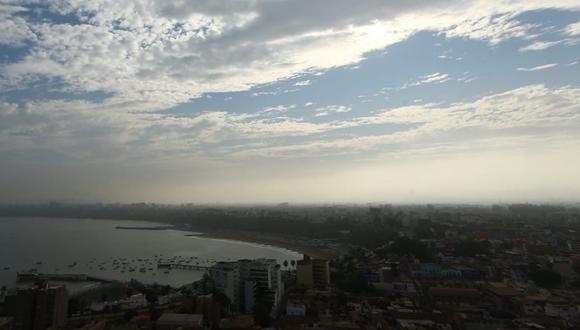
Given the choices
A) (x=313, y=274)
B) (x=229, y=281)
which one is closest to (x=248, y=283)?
(x=229, y=281)

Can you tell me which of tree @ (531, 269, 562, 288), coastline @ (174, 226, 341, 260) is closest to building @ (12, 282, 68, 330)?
tree @ (531, 269, 562, 288)

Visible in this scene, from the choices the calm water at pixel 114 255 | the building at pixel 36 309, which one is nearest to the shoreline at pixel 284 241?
the calm water at pixel 114 255

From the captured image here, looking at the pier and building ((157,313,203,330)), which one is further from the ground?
building ((157,313,203,330))

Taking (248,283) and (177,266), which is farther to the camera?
(177,266)

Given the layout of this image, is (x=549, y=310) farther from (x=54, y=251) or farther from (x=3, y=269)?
(x=54, y=251)

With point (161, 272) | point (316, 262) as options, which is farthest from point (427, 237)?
point (161, 272)

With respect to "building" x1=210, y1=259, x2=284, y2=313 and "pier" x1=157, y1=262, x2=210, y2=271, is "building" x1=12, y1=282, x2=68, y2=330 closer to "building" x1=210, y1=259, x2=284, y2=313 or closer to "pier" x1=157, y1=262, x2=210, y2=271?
"building" x1=210, y1=259, x2=284, y2=313

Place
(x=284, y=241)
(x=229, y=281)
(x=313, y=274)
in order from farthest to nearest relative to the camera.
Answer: (x=284, y=241) < (x=313, y=274) < (x=229, y=281)

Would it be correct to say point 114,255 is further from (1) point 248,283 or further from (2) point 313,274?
(1) point 248,283
